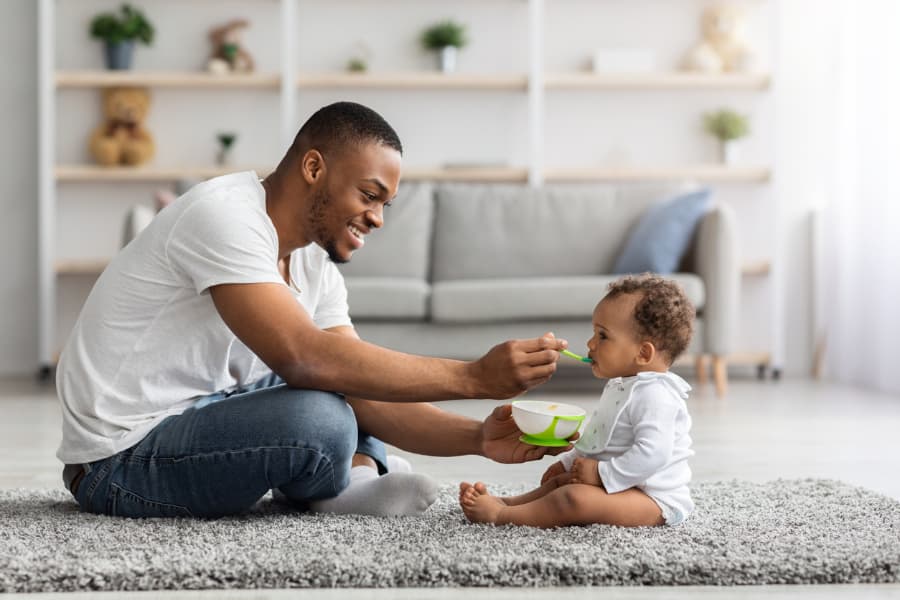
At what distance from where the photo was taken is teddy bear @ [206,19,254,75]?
16.6 ft

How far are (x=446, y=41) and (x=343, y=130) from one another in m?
3.57

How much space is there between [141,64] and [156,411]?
393 cm

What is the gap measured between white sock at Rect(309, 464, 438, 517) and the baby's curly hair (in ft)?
1.43

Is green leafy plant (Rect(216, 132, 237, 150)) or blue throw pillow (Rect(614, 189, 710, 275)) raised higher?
green leafy plant (Rect(216, 132, 237, 150))

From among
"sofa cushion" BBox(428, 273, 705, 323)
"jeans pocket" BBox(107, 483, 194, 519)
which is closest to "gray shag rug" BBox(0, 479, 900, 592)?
"jeans pocket" BBox(107, 483, 194, 519)

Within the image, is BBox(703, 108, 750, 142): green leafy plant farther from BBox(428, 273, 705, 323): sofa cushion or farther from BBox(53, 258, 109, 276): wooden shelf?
BBox(53, 258, 109, 276): wooden shelf

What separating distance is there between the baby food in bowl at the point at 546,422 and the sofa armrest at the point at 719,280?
100 inches

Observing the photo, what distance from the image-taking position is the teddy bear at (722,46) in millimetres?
5137

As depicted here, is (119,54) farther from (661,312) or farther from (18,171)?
(661,312)

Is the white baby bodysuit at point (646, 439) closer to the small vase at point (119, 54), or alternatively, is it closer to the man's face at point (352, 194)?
the man's face at point (352, 194)

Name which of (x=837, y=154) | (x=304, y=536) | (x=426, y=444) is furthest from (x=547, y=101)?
(x=304, y=536)

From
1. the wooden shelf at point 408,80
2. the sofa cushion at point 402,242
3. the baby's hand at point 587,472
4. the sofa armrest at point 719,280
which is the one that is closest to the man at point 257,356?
the baby's hand at point 587,472

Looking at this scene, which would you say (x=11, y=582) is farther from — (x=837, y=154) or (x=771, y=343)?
(x=837, y=154)

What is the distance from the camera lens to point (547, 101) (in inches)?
209
